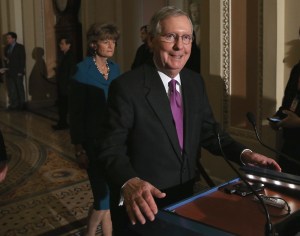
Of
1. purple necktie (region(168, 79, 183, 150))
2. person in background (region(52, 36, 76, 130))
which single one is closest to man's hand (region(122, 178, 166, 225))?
purple necktie (region(168, 79, 183, 150))

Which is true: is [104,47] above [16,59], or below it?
above

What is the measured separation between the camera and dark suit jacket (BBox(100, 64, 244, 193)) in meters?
1.30

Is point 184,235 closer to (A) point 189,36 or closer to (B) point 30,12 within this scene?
(A) point 189,36

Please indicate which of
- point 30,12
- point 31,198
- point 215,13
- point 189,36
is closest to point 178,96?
point 189,36

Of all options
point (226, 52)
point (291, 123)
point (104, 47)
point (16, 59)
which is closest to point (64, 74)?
point (16, 59)

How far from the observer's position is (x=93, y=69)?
2258 millimetres

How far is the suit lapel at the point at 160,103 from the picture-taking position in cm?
133

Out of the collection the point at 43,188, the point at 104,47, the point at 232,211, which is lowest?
the point at 43,188

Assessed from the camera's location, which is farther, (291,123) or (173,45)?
(291,123)

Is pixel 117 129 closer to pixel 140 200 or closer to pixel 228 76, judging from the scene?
pixel 140 200

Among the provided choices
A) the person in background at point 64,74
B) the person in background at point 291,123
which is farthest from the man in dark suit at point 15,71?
the person in background at point 291,123

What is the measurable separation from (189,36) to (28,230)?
6.98ft

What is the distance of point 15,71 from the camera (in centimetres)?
803

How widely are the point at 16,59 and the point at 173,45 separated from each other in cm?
725
